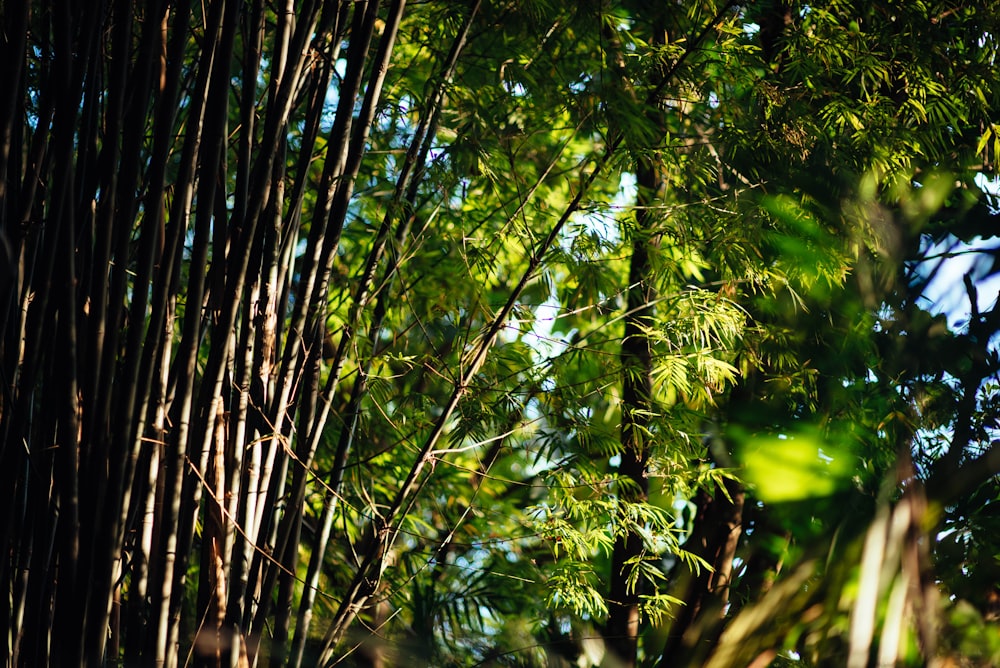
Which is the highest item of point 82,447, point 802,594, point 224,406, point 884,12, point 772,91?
point 884,12

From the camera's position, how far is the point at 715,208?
184 cm

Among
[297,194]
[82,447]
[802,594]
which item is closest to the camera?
[802,594]

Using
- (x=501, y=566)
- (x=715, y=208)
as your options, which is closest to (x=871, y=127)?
(x=715, y=208)

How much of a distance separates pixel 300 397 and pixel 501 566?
0.95 meters

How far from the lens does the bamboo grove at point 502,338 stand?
393 mm

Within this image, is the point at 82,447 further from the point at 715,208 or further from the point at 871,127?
the point at 871,127

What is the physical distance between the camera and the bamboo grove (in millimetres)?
393

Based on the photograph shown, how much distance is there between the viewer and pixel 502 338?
212 cm

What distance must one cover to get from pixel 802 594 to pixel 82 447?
3.40 ft

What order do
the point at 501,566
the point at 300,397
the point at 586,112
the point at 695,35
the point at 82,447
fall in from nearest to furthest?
the point at 82,447 < the point at 300,397 < the point at 586,112 < the point at 695,35 < the point at 501,566

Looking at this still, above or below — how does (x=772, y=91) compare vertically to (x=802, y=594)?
above

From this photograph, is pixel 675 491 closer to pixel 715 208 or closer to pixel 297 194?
pixel 715 208

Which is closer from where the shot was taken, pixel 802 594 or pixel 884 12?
pixel 802 594

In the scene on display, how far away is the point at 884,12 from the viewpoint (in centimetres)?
185
